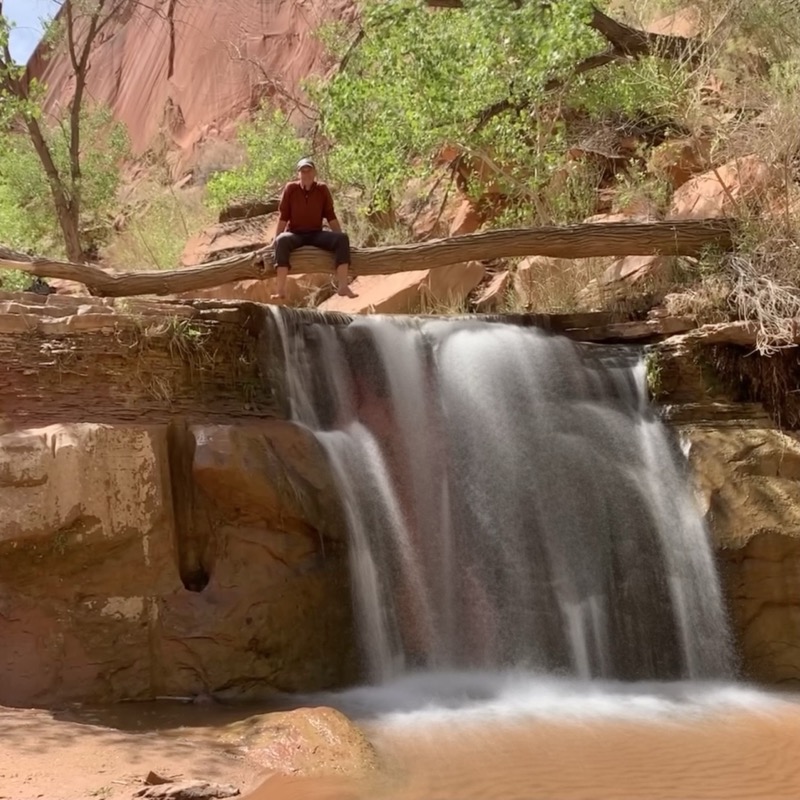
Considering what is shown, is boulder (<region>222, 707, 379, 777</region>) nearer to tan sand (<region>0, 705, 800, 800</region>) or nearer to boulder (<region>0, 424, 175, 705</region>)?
tan sand (<region>0, 705, 800, 800</region>)

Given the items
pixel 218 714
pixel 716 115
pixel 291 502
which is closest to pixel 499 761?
pixel 218 714

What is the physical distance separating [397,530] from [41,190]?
1340cm

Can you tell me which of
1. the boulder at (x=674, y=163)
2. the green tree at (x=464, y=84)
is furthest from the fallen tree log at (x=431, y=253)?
the boulder at (x=674, y=163)

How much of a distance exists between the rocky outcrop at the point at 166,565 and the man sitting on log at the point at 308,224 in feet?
5.93

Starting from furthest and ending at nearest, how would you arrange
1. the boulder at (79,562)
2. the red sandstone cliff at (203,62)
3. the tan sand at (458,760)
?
the red sandstone cliff at (203,62) < the boulder at (79,562) < the tan sand at (458,760)

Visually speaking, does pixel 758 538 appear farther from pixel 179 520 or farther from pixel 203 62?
pixel 203 62

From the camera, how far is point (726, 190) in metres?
10.3

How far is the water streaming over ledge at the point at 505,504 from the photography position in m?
7.88

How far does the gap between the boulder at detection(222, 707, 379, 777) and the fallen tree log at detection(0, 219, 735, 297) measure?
14.3 ft

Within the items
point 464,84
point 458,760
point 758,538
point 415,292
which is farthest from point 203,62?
point 458,760

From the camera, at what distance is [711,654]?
8.08 metres

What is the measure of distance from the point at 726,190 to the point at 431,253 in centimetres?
346

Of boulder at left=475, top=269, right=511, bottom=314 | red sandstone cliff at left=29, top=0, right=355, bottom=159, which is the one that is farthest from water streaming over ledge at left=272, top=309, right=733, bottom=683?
red sandstone cliff at left=29, top=0, right=355, bottom=159

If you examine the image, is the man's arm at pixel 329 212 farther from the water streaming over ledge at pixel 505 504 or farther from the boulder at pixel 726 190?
the boulder at pixel 726 190
